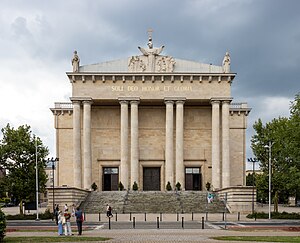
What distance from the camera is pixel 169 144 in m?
71.8

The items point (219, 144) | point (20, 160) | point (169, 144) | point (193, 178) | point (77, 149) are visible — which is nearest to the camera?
point (20, 160)

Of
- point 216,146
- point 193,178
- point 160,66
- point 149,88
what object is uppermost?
point 160,66

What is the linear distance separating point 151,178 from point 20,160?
2489cm

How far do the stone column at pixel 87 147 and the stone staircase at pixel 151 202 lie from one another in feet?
20.9

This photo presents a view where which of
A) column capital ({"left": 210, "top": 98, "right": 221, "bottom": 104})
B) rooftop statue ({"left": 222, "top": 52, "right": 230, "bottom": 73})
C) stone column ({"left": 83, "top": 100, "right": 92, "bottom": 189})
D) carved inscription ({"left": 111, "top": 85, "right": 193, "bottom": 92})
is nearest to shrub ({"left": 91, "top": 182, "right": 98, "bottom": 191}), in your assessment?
stone column ({"left": 83, "top": 100, "right": 92, "bottom": 189})

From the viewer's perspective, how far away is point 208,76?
71.9 meters

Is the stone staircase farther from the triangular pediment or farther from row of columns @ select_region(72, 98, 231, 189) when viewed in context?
the triangular pediment

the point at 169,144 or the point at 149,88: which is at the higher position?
the point at 149,88

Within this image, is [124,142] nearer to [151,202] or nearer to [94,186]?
A: [94,186]

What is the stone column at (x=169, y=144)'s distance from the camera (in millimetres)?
71500

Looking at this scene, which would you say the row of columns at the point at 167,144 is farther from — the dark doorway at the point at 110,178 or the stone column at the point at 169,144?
the dark doorway at the point at 110,178

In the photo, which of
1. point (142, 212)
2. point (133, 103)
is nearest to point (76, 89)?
point (133, 103)

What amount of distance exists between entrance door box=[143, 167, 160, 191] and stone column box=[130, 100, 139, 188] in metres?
4.01

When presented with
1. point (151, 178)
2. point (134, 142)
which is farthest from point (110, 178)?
point (134, 142)
